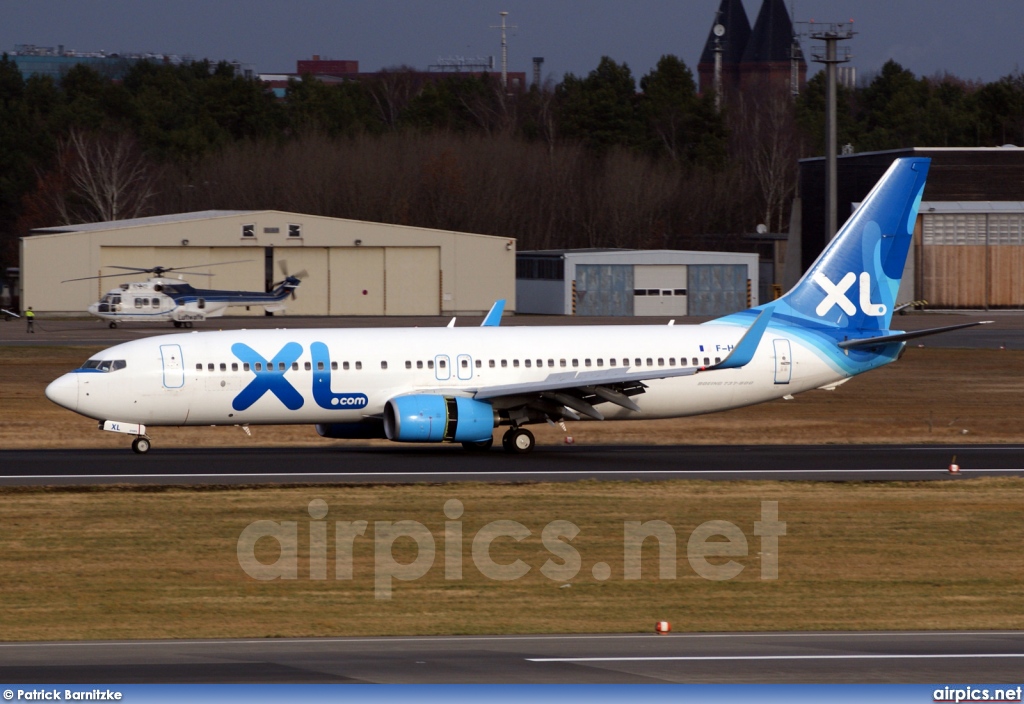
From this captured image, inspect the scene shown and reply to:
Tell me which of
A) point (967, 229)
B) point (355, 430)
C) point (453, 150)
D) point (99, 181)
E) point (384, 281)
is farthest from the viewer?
point (453, 150)

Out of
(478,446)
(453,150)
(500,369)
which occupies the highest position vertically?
(453,150)

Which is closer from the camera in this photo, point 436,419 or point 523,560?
point 523,560

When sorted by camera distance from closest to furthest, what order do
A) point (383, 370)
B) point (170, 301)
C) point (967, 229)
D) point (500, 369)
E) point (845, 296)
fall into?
point (383, 370) < point (500, 369) < point (845, 296) < point (170, 301) < point (967, 229)

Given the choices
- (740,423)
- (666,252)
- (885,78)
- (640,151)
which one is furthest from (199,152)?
(740,423)

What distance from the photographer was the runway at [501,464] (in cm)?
3020

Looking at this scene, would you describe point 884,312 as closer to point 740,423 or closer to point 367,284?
point 740,423

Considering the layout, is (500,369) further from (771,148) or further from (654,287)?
(771,148)

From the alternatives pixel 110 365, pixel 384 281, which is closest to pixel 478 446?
pixel 110 365

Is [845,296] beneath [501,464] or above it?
above

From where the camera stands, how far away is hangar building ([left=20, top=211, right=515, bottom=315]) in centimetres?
9531

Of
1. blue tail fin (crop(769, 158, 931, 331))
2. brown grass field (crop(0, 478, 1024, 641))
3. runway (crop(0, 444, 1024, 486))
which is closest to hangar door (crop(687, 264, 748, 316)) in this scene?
blue tail fin (crop(769, 158, 931, 331))

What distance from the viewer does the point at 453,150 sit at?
13875 cm

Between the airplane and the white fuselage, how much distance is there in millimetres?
36

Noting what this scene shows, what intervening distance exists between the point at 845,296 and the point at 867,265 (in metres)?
1.17
